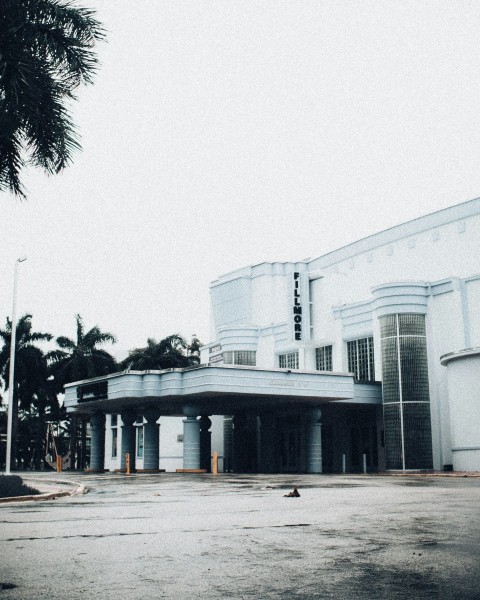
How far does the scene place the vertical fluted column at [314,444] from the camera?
40.5m

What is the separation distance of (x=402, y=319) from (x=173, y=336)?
31615 millimetres

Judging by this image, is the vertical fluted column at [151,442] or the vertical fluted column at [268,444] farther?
the vertical fluted column at [268,444]

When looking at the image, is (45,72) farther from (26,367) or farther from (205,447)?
(26,367)

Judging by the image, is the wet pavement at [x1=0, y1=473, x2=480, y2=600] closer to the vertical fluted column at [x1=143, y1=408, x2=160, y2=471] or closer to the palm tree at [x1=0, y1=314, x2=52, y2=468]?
the vertical fluted column at [x1=143, y1=408, x2=160, y2=471]

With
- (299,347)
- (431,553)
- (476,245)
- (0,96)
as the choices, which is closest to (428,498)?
(431,553)

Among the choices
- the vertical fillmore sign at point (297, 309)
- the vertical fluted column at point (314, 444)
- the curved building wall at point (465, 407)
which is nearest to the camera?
the curved building wall at point (465, 407)

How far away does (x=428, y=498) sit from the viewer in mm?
15359

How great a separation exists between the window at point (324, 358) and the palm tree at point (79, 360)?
80.7 feet

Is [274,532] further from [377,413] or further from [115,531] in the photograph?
[377,413]

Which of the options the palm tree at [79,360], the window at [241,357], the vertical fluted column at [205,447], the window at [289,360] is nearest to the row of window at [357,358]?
the window at [289,360]

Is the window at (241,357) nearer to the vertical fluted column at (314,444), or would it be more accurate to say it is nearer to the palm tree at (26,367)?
the vertical fluted column at (314,444)

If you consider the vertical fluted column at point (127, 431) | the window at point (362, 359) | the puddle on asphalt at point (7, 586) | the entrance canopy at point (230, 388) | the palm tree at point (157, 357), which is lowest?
the puddle on asphalt at point (7, 586)

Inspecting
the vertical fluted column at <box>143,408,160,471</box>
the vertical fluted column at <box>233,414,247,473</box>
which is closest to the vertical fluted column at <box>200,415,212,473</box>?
the vertical fluted column at <box>233,414,247,473</box>

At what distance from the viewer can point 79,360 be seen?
2566 inches
